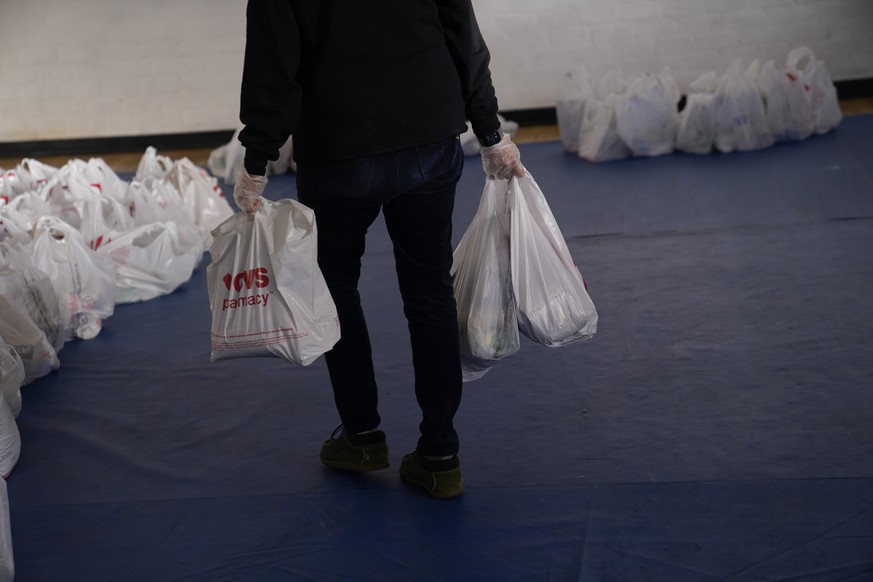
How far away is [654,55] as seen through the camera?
6.64 meters

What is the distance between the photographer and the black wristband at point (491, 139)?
2.19 metres

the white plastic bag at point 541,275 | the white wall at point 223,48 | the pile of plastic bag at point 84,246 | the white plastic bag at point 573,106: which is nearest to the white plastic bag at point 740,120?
the white plastic bag at point 573,106

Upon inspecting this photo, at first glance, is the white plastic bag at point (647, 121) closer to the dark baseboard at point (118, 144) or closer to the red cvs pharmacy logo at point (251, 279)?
the dark baseboard at point (118, 144)

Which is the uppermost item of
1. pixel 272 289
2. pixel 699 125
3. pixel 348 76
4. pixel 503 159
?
pixel 348 76

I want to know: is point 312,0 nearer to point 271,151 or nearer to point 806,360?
point 271,151

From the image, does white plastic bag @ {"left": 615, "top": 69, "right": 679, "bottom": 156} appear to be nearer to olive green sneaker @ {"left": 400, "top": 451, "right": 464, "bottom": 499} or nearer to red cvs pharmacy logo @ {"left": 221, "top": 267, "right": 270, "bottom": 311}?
olive green sneaker @ {"left": 400, "top": 451, "right": 464, "bottom": 499}

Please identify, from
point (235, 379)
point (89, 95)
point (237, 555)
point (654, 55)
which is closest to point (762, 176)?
point (654, 55)

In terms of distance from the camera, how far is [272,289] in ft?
6.79

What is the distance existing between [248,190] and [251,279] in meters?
0.18

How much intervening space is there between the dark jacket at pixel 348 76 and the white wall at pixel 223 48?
16.0ft

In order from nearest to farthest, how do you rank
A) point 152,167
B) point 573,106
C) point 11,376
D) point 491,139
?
point 491,139 < point 11,376 < point 152,167 < point 573,106

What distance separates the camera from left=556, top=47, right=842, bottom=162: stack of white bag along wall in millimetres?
5402

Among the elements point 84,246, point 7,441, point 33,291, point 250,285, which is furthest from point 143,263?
point 250,285

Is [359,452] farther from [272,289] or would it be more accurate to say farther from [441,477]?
[272,289]
